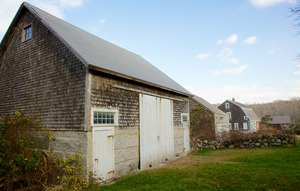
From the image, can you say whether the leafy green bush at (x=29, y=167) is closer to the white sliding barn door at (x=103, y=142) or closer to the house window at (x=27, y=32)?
the white sliding barn door at (x=103, y=142)

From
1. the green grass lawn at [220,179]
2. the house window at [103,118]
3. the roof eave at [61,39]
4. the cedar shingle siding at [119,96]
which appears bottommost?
the green grass lawn at [220,179]

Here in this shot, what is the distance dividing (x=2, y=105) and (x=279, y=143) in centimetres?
1792

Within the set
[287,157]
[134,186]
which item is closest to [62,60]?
[134,186]

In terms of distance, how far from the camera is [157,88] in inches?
453

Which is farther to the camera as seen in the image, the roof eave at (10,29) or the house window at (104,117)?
the roof eave at (10,29)

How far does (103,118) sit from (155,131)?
3.79m

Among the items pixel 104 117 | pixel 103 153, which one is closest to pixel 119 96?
pixel 104 117

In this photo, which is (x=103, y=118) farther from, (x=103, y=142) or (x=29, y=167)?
(x=29, y=167)

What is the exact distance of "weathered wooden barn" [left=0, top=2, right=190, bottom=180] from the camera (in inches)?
296

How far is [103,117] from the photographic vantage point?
26.1ft

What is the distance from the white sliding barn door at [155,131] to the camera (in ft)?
33.1

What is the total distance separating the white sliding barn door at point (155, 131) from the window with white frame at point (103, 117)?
6.25 ft

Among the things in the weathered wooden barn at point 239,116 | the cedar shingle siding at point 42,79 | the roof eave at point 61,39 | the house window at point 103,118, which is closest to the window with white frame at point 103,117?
the house window at point 103,118

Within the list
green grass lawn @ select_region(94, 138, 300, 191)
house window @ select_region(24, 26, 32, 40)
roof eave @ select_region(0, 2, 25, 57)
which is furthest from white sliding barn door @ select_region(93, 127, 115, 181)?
roof eave @ select_region(0, 2, 25, 57)
